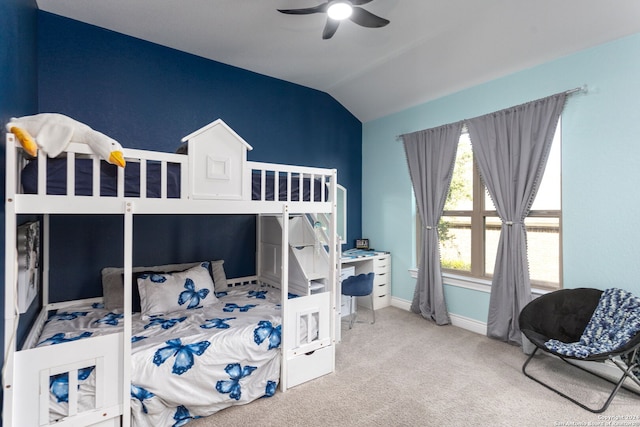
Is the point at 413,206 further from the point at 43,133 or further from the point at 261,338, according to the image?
the point at 43,133

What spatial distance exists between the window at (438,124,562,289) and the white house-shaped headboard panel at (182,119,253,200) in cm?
258

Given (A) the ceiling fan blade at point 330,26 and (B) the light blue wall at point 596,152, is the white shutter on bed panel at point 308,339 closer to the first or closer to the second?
(B) the light blue wall at point 596,152

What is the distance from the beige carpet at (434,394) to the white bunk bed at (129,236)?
27 cm

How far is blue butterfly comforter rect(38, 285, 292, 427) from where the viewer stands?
182 centimetres

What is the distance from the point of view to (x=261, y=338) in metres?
2.20

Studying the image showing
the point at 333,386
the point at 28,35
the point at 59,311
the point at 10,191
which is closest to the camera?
the point at 10,191

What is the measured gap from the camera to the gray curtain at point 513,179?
112 inches

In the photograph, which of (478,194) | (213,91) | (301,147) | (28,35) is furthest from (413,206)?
(28,35)

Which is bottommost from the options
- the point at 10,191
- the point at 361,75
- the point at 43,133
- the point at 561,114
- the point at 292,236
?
the point at 292,236

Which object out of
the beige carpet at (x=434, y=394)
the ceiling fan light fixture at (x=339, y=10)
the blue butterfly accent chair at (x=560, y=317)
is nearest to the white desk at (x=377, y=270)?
the beige carpet at (x=434, y=394)

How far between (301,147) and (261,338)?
255 centimetres

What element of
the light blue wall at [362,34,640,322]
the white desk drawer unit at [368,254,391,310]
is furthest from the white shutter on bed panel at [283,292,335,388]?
the light blue wall at [362,34,640,322]

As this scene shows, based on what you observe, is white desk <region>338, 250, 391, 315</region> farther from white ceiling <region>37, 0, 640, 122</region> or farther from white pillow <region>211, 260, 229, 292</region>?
white ceiling <region>37, 0, 640, 122</region>

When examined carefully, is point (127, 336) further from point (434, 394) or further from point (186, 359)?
point (434, 394)
